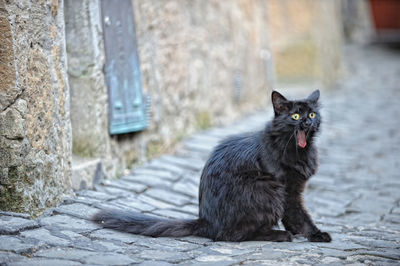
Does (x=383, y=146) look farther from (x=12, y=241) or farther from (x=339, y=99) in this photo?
(x=12, y=241)

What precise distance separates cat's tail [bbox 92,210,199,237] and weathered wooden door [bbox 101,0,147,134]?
1.42m

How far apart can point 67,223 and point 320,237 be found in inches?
66.4

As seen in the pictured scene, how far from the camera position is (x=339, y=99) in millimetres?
11172

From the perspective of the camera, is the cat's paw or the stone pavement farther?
the cat's paw

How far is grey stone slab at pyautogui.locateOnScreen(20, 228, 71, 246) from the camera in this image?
308 centimetres

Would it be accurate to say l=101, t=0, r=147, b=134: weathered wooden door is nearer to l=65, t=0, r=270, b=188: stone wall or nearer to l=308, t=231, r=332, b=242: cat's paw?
l=65, t=0, r=270, b=188: stone wall

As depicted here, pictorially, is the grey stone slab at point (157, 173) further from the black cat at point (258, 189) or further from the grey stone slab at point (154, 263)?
the grey stone slab at point (154, 263)

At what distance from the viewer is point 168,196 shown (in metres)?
4.66

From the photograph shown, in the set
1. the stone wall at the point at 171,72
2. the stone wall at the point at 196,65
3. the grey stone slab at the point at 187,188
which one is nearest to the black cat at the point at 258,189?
the stone wall at the point at 171,72

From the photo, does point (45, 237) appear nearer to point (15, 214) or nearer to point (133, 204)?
point (15, 214)

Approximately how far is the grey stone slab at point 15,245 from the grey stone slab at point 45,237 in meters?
0.09

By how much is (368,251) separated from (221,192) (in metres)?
0.98

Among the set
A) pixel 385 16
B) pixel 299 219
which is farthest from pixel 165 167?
pixel 385 16

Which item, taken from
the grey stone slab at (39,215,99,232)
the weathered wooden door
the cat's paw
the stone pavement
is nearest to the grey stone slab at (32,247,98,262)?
the stone pavement
